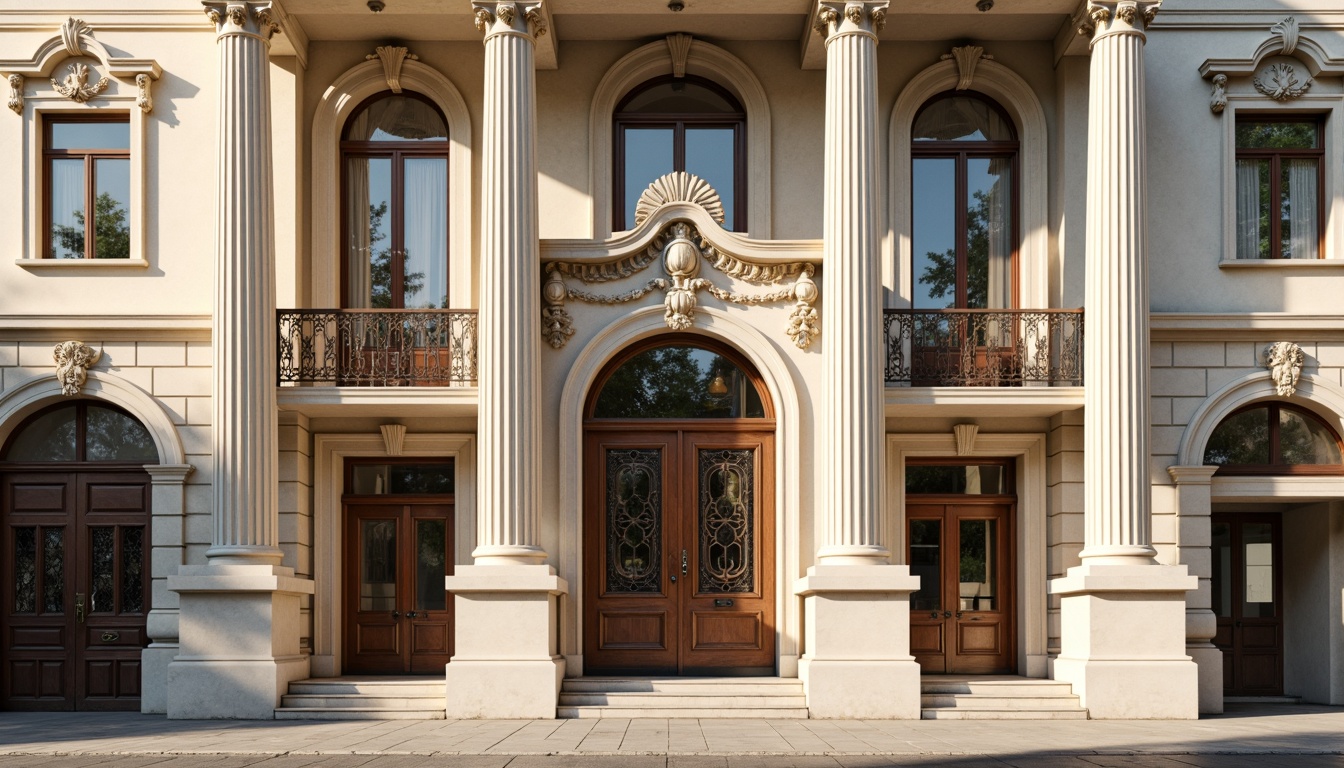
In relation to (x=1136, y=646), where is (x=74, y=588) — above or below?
above

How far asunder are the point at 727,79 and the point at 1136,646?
27.4 ft

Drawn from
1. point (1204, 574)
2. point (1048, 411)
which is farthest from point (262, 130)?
point (1204, 574)

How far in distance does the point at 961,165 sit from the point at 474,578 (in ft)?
26.6

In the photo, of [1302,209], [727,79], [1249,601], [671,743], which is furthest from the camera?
[1249,601]

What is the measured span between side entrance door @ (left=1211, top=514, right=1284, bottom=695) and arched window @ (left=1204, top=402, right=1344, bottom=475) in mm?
1362

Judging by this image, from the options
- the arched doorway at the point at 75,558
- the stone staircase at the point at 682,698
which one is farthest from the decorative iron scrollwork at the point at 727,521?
the arched doorway at the point at 75,558

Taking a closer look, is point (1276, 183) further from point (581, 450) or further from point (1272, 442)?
point (581, 450)

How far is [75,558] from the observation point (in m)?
16.7

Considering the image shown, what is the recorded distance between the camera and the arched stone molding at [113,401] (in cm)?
1652

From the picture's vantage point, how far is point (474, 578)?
14.9m

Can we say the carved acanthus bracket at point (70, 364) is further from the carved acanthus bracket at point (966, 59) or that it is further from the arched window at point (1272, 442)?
the arched window at point (1272, 442)

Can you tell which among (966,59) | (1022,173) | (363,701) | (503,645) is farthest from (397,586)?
(966,59)

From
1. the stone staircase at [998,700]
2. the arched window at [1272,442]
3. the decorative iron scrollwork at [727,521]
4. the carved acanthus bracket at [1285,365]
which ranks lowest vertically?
the stone staircase at [998,700]

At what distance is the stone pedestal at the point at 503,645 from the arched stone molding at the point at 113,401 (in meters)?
4.20
